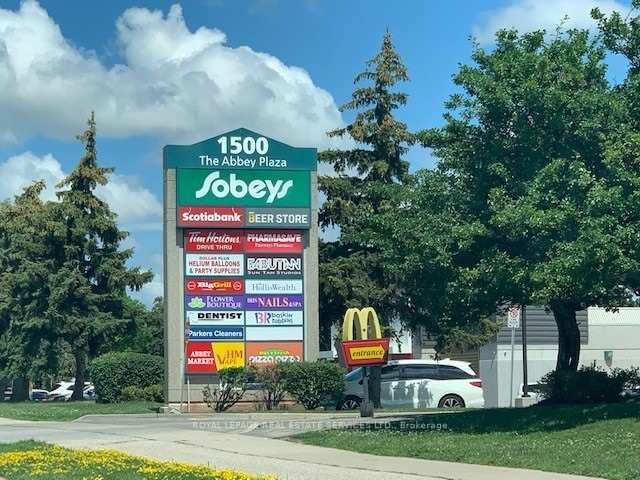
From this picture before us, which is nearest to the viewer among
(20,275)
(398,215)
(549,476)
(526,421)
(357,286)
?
(549,476)

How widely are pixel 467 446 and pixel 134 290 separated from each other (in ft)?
111

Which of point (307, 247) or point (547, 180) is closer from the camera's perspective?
point (547, 180)

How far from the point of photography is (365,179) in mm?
36719

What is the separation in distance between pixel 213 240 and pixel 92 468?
17.4 metres

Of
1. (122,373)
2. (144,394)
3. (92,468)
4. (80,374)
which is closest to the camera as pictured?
(92,468)

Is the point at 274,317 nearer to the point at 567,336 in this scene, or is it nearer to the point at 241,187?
the point at 241,187

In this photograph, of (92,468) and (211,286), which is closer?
(92,468)

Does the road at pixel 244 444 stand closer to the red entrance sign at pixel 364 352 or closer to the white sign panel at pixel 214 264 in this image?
the red entrance sign at pixel 364 352

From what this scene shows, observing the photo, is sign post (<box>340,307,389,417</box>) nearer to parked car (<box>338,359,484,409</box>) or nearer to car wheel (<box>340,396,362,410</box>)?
parked car (<box>338,359,484,409</box>)

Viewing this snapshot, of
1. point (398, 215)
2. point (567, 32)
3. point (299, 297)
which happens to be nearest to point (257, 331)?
point (299, 297)

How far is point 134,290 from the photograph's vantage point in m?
48.7

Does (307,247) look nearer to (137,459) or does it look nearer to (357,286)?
(357,286)

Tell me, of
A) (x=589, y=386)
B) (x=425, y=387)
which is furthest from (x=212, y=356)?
(x=589, y=386)

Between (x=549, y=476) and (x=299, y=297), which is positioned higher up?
(x=299, y=297)
